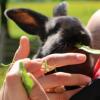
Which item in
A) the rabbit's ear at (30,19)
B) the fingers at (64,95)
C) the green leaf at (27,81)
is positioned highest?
the green leaf at (27,81)

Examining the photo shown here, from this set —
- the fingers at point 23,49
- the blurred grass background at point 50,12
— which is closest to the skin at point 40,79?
the fingers at point 23,49

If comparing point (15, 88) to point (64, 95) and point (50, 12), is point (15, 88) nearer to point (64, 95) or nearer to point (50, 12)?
point (64, 95)

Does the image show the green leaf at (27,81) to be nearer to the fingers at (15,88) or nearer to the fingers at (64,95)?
the fingers at (15,88)

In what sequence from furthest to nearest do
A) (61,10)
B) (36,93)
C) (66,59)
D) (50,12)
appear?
(50,12) < (61,10) < (66,59) < (36,93)

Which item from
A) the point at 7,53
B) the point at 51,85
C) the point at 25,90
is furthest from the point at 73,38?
the point at 7,53

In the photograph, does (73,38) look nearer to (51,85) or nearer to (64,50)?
(64,50)

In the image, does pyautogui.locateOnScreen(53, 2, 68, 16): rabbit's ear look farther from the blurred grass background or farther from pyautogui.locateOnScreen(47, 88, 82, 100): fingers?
pyautogui.locateOnScreen(47, 88, 82, 100): fingers

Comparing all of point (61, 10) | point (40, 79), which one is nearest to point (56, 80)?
point (40, 79)
